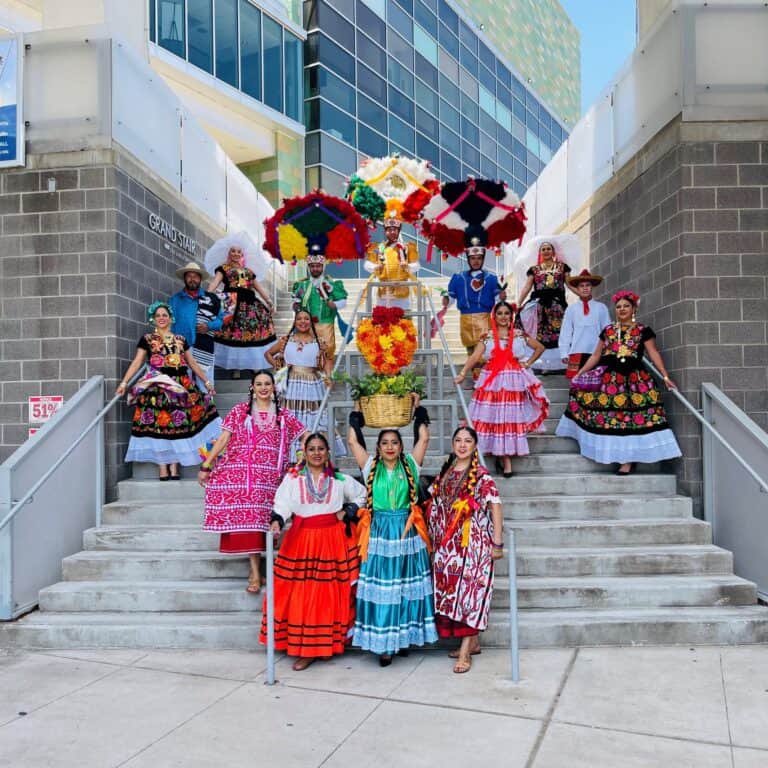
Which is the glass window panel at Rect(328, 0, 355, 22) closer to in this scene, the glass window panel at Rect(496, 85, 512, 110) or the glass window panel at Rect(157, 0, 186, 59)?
the glass window panel at Rect(157, 0, 186, 59)

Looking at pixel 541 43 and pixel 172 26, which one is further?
pixel 541 43

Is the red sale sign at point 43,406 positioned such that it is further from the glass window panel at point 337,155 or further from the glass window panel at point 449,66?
the glass window panel at point 449,66

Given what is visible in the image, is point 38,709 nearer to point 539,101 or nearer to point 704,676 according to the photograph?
point 704,676

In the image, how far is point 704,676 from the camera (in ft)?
15.5

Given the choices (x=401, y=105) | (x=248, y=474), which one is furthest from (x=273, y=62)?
(x=248, y=474)

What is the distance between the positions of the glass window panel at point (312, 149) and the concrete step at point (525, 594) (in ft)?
54.3

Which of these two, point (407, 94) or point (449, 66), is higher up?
point (449, 66)

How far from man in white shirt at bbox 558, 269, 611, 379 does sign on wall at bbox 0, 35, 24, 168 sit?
5.57 m

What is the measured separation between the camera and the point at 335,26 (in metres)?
21.5

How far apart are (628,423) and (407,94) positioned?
67.9 feet

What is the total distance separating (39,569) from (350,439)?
8.85 ft

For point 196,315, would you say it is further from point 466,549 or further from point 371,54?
point 371,54

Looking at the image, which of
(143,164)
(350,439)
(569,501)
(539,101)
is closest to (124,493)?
(350,439)

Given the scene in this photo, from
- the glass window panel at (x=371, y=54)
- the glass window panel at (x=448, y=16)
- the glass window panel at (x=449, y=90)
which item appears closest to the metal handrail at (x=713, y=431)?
the glass window panel at (x=371, y=54)
